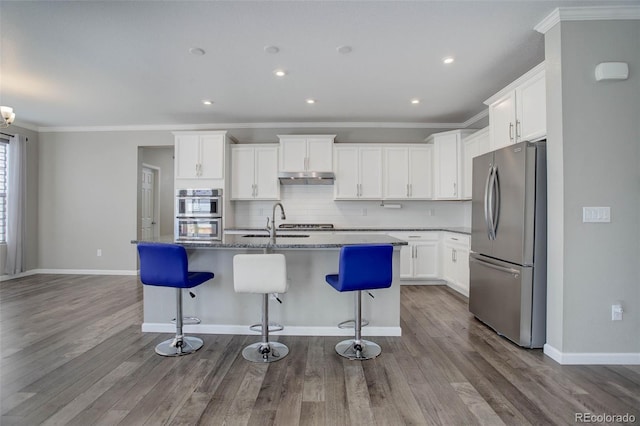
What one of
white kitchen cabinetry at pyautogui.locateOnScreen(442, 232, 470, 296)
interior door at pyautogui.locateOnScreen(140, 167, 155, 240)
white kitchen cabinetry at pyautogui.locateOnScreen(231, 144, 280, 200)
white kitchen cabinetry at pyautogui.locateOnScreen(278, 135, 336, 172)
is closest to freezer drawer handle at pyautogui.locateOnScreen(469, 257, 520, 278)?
white kitchen cabinetry at pyautogui.locateOnScreen(442, 232, 470, 296)

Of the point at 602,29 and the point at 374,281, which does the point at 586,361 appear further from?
the point at 602,29

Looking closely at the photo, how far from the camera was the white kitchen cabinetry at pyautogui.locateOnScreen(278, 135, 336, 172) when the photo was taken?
16.8 ft

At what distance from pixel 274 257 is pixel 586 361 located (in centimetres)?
251

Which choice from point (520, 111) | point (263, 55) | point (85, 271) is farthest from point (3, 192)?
point (520, 111)

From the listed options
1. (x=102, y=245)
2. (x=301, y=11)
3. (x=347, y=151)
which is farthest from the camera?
(x=102, y=245)

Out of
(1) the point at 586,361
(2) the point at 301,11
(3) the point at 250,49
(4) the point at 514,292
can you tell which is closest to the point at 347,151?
(3) the point at 250,49

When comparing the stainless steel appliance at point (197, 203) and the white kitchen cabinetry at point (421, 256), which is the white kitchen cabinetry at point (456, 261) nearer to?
the white kitchen cabinetry at point (421, 256)

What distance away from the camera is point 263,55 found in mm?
3051

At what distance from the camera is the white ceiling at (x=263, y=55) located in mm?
2387

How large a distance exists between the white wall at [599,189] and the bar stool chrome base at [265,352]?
→ 2195 millimetres

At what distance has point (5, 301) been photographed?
3.98 metres

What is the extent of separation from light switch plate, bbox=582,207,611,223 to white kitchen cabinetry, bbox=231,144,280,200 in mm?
3938

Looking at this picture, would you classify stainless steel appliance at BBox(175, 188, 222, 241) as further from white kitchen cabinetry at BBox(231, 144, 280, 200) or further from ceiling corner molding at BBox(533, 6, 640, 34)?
ceiling corner molding at BBox(533, 6, 640, 34)

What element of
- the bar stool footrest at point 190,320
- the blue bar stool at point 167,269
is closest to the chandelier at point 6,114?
the blue bar stool at point 167,269
